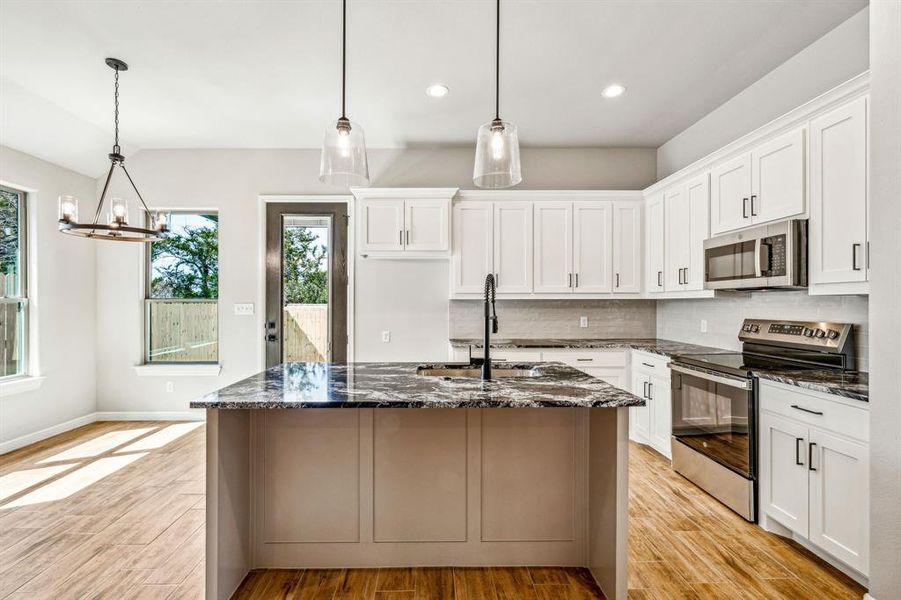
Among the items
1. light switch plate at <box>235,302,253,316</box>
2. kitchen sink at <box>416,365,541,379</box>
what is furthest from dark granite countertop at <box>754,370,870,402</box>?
light switch plate at <box>235,302,253,316</box>

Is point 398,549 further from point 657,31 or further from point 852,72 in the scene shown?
point 852,72

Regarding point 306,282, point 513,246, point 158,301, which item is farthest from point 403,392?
point 158,301

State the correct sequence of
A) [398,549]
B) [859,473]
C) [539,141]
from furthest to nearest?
1. [539,141]
2. [398,549]
3. [859,473]

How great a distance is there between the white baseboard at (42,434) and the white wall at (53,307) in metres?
0.03

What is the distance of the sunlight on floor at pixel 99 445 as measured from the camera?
368 centimetres

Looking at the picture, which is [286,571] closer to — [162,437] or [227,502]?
[227,502]

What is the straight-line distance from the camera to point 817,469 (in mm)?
2127

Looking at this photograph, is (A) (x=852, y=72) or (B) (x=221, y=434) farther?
(A) (x=852, y=72)

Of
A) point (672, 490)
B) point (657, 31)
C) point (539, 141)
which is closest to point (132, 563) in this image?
point (672, 490)

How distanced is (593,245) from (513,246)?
2.55 feet

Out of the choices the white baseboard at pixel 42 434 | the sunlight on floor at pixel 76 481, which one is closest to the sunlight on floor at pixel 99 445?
the sunlight on floor at pixel 76 481

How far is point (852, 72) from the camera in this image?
2.58 meters

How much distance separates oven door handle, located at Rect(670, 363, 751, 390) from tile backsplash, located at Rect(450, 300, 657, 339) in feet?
4.74

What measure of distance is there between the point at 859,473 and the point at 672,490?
129cm
